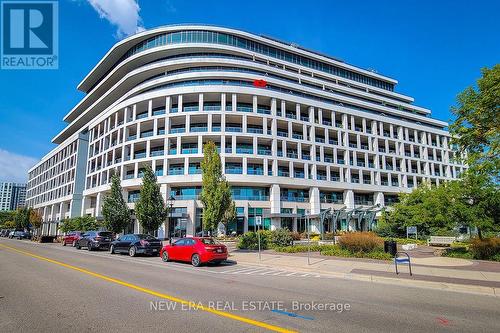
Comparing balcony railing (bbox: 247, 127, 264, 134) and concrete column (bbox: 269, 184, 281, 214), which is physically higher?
balcony railing (bbox: 247, 127, 264, 134)

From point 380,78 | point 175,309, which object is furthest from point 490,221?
point 380,78

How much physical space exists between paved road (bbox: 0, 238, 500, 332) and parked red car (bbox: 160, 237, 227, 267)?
455 centimetres

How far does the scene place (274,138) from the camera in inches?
1908

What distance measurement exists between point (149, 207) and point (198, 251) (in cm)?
1490

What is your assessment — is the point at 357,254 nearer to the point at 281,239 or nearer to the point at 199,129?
the point at 281,239

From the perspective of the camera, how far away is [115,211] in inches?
1366

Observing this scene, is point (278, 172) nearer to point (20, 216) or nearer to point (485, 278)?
point (485, 278)

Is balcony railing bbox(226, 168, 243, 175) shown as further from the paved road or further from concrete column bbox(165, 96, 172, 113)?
the paved road

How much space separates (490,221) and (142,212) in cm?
2688

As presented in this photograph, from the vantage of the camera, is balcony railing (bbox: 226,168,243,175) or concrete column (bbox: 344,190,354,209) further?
concrete column (bbox: 344,190,354,209)

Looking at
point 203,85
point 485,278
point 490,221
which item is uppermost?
point 203,85

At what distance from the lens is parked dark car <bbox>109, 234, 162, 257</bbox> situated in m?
22.0

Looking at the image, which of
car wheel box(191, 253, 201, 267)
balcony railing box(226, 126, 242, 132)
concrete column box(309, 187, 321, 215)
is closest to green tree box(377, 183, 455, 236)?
concrete column box(309, 187, 321, 215)

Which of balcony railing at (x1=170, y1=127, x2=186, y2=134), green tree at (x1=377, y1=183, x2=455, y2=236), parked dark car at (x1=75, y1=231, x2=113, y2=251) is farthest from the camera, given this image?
balcony railing at (x1=170, y1=127, x2=186, y2=134)
